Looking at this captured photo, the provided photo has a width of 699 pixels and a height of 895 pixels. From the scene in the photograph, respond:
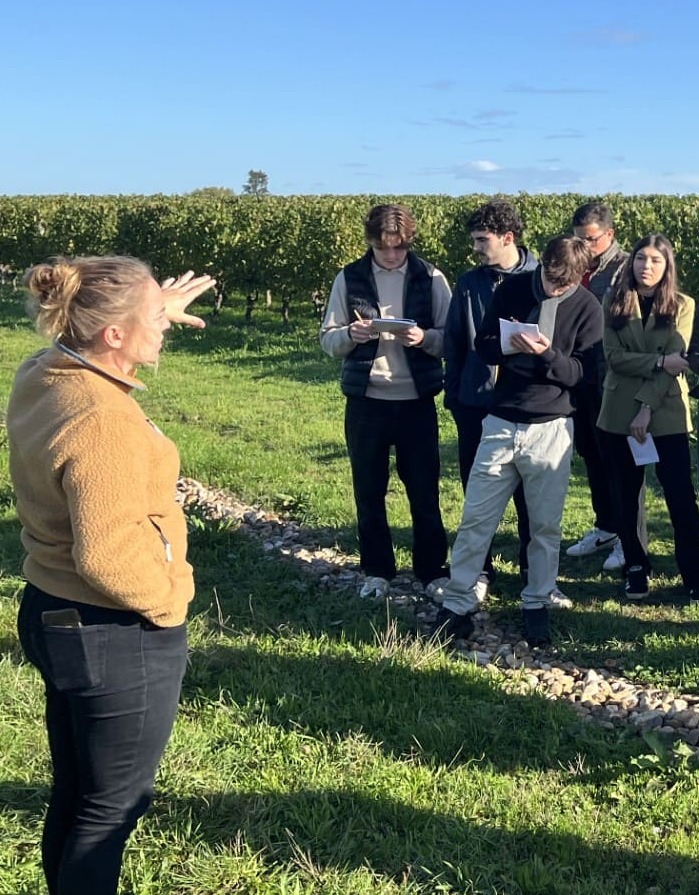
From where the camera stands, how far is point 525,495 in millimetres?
4801

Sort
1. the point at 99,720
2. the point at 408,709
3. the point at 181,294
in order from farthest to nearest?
the point at 408,709 < the point at 181,294 < the point at 99,720

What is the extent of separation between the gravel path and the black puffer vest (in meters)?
1.27

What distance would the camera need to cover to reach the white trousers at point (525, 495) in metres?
4.65

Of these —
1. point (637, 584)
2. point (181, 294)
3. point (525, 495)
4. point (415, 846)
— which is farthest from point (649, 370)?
point (181, 294)

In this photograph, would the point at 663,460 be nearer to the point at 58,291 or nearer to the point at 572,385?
the point at 572,385

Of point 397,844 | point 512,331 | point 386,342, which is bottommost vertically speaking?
point 397,844

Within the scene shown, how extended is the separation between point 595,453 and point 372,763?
3279 millimetres

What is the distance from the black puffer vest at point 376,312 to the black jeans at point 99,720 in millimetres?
2993

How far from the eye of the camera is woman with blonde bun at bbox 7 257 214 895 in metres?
2.16

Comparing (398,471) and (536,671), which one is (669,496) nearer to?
(536,671)

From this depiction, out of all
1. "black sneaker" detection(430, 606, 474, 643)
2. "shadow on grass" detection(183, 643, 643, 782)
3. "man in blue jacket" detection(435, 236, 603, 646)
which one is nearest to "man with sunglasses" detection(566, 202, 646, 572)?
"man in blue jacket" detection(435, 236, 603, 646)

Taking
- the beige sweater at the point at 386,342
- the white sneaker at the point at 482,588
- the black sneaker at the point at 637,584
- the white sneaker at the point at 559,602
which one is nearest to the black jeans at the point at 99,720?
the beige sweater at the point at 386,342

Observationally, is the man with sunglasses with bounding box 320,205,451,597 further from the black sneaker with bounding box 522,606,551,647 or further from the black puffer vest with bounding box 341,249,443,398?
the black sneaker with bounding box 522,606,551,647

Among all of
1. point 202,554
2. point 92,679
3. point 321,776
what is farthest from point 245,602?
point 92,679
